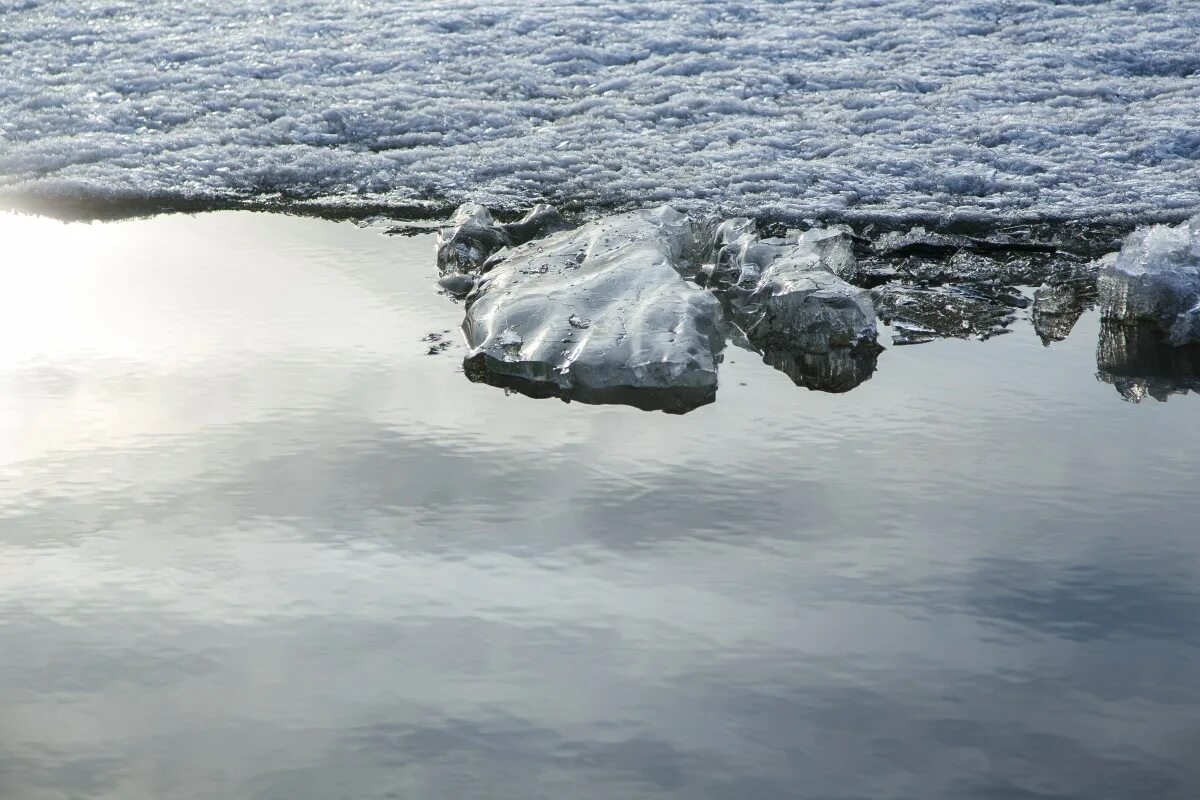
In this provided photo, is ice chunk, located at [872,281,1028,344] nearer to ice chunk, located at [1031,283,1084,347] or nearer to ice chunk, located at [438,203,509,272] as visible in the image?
ice chunk, located at [1031,283,1084,347]

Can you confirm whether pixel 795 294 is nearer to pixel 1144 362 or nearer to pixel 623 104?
pixel 1144 362

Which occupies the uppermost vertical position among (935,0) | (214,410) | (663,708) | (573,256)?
(935,0)

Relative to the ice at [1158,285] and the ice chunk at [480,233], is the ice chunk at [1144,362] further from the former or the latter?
the ice chunk at [480,233]

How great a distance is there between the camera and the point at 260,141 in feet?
12.3

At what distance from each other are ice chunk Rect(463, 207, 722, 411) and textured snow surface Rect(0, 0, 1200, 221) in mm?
596

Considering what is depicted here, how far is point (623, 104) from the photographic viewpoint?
160 inches

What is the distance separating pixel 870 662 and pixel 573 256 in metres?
1.41

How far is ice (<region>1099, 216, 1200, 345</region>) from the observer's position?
7.71 feet

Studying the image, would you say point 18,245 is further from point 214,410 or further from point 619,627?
point 619,627

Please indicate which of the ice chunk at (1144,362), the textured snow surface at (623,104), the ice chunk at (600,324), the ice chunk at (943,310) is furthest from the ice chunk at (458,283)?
the ice chunk at (1144,362)

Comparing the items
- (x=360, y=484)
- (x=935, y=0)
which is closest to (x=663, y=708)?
(x=360, y=484)

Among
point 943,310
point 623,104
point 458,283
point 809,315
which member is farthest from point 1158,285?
point 623,104

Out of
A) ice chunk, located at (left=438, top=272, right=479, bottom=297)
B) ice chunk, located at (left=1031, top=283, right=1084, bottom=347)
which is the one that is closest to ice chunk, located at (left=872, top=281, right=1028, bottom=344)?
ice chunk, located at (left=1031, top=283, right=1084, bottom=347)

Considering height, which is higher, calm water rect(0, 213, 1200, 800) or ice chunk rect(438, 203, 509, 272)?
ice chunk rect(438, 203, 509, 272)
